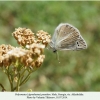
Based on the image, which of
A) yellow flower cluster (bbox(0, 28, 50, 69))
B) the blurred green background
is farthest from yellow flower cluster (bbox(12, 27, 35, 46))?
the blurred green background

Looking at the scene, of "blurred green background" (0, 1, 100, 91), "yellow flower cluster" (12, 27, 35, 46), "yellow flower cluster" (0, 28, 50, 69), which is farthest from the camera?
"blurred green background" (0, 1, 100, 91)

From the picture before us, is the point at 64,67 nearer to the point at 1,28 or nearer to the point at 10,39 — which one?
the point at 10,39

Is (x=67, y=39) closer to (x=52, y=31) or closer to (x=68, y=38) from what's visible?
(x=68, y=38)

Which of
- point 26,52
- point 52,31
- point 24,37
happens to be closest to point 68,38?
point 24,37

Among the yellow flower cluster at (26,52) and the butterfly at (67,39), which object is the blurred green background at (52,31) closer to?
the butterfly at (67,39)

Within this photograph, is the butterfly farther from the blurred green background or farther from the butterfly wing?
the blurred green background

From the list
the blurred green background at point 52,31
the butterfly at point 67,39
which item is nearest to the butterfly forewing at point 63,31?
the butterfly at point 67,39
